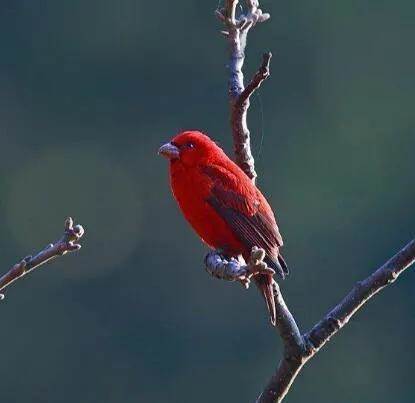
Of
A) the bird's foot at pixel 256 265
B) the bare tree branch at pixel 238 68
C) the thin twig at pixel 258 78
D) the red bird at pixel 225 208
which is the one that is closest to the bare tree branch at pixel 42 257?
the bird's foot at pixel 256 265

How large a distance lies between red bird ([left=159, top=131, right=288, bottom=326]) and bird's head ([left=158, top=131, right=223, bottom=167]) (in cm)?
3

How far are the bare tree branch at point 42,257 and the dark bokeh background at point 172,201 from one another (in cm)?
1609

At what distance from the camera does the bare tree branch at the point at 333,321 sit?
4.41m

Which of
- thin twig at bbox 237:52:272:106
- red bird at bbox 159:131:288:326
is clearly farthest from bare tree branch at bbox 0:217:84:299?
red bird at bbox 159:131:288:326

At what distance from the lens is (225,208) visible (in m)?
5.77

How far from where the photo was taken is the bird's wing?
568cm

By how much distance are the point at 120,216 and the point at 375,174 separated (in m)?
4.06

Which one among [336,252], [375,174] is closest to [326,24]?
[375,174]

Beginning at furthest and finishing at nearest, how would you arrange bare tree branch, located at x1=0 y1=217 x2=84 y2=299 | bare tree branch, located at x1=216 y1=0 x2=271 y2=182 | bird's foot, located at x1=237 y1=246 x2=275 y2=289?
1. bare tree branch, located at x1=216 y1=0 x2=271 y2=182
2. bird's foot, located at x1=237 y1=246 x2=275 y2=289
3. bare tree branch, located at x1=0 y1=217 x2=84 y2=299

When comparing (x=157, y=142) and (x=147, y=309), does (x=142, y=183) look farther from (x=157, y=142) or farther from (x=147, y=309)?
Answer: (x=147, y=309)

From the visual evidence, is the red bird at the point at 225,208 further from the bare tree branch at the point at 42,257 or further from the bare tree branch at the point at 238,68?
the bare tree branch at the point at 42,257

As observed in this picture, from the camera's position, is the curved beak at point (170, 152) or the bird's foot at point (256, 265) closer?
the bird's foot at point (256, 265)

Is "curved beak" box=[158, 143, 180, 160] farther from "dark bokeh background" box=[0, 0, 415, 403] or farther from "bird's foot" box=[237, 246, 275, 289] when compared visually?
"dark bokeh background" box=[0, 0, 415, 403]

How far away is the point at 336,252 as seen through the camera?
22.4 metres
